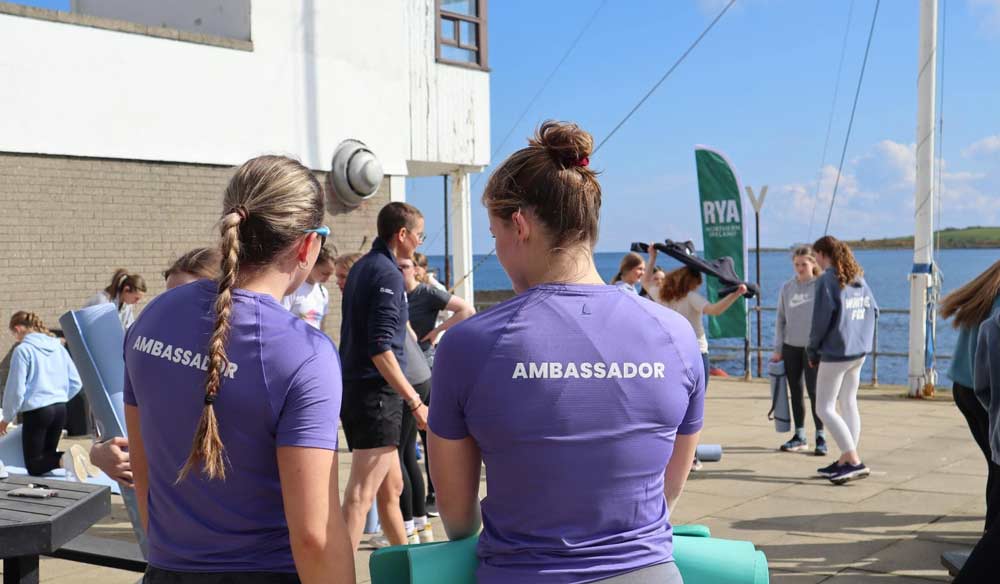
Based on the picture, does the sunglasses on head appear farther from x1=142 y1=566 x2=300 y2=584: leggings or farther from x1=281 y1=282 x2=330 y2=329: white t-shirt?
x1=281 y1=282 x2=330 y2=329: white t-shirt

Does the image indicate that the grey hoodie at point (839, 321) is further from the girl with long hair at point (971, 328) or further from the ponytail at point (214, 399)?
the ponytail at point (214, 399)

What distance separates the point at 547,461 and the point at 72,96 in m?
9.96

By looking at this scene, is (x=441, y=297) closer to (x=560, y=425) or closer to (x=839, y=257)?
(x=839, y=257)

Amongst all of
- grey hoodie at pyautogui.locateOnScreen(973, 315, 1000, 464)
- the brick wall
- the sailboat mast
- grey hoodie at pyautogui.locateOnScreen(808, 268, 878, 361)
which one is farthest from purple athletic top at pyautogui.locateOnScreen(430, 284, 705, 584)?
the sailboat mast

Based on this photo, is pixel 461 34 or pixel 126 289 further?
pixel 461 34

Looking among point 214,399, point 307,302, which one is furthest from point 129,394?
point 307,302

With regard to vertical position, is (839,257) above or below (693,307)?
above

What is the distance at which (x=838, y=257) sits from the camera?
8.05 m

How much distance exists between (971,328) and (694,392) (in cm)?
329

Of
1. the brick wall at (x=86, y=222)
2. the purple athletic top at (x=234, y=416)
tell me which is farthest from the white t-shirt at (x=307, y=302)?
the purple athletic top at (x=234, y=416)

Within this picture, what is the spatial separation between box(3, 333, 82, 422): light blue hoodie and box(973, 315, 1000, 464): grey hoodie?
21.9 feet

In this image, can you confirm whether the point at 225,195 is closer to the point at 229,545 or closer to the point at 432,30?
the point at 229,545

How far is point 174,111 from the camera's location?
11430 millimetres

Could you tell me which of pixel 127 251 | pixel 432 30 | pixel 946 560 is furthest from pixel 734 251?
pixel 946 560
